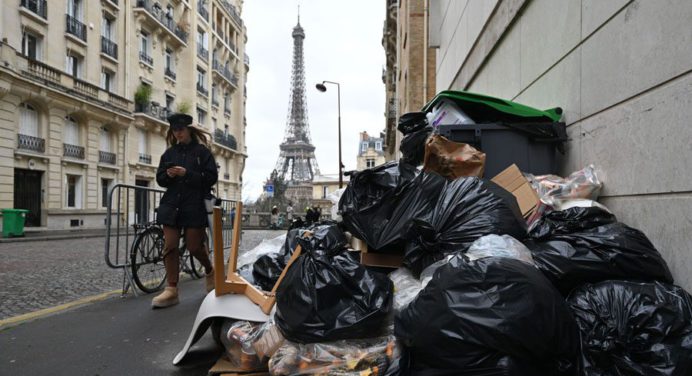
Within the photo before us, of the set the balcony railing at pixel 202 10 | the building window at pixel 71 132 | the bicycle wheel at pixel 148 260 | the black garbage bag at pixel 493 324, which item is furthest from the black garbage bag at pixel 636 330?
the balcony railing at pixel 202 10

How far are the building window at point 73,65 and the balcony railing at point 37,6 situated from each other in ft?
6.55

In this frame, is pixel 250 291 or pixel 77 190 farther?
pixel 77 190

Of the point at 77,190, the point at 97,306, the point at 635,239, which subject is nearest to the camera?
the point at 635,239

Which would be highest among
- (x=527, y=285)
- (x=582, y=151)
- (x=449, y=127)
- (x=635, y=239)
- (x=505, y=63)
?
(x=505, y=63)

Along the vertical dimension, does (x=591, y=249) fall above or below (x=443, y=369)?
above

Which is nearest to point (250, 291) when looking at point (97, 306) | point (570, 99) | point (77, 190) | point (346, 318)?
point (346, 318)

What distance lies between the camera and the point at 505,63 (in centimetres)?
481

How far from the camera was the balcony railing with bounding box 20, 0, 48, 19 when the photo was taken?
16158 millimetres

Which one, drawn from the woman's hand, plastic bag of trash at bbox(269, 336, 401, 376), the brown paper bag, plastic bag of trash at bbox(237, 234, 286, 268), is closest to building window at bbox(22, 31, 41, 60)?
the woman's hand

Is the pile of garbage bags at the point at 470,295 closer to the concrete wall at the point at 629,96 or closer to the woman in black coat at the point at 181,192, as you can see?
the concrete wall at the point at 629,96

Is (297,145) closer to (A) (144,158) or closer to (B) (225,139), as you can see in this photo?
(B) (225,139)

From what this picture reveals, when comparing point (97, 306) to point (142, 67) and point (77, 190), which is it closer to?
point (77, 190)

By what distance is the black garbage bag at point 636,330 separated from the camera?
57.2 inches

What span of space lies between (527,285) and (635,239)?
797mm
